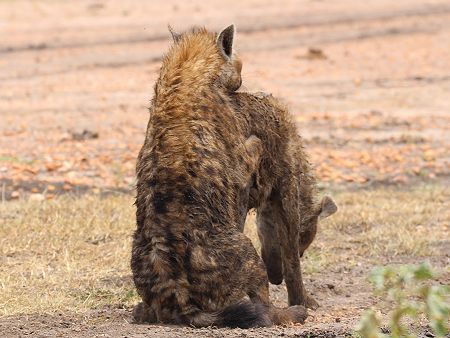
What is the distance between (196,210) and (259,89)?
3.78ft

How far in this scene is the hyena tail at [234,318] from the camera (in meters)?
4.59

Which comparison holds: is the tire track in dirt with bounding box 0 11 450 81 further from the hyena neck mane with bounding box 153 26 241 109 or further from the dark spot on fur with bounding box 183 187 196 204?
the dark spot on fur with bounding box 183 187 196 204

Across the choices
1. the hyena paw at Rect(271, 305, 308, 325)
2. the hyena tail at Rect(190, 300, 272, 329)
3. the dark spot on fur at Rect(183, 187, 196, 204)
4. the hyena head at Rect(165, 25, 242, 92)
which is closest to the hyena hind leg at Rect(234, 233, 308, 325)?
the hyena paw at Rect(271, 305, 308, 325)

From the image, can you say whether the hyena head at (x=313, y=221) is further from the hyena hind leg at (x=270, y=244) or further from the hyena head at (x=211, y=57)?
the hyena head at (x=211, y=57)

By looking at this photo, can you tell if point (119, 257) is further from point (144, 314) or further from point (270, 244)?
point (144, 314)

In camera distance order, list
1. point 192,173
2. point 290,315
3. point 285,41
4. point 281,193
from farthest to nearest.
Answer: point 285,41 → point 281,193 → point 290,315 → point 192,173

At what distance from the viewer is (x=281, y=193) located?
5258 mm

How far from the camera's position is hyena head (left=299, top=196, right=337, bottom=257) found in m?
5.66

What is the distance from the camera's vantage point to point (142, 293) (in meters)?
4.70

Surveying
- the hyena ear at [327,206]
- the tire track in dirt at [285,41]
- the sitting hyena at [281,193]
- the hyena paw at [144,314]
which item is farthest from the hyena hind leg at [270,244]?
the tire track in dirt at [285,41]

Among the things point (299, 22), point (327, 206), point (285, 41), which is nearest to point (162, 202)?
point (327, 206)

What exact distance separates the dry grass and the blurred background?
0.92 metres

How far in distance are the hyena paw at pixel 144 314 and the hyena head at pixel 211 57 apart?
1053 mm

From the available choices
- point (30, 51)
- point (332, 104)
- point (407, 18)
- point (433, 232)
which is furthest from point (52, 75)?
point (433, 232)
